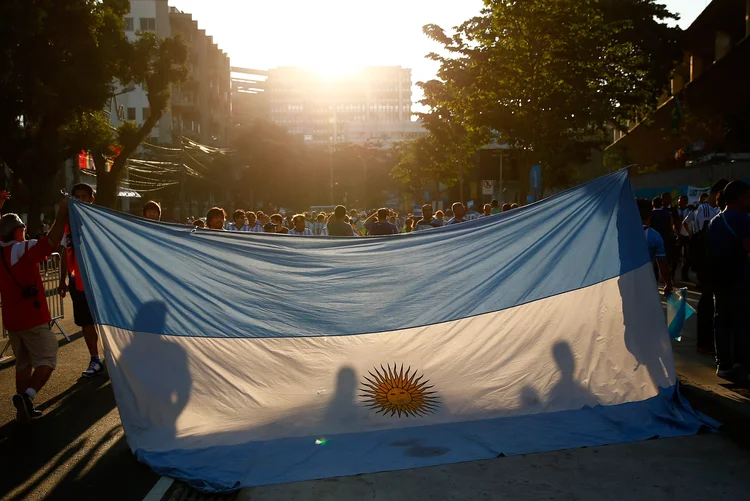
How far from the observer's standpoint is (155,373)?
613cm

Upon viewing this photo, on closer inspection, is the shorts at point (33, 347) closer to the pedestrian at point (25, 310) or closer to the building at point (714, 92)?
the pedestrian at point (25, 310)

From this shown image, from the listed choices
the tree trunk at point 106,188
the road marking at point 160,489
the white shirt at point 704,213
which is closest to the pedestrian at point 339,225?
the white shirt at point 704,213

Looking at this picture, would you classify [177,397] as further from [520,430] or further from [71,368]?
[71,368]

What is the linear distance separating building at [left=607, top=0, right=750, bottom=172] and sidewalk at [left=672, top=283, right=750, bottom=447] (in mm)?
23608

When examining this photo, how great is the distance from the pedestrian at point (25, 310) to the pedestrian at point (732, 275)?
607 centimetres

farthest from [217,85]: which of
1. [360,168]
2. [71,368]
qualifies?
[71,368]

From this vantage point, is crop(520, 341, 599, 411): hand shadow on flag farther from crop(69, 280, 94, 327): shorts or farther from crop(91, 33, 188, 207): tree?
crop(91, 33, 188, 207): tree

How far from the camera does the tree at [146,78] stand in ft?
111

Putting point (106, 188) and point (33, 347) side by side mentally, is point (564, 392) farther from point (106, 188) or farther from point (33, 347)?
point (106, 188)

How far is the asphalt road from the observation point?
538cm

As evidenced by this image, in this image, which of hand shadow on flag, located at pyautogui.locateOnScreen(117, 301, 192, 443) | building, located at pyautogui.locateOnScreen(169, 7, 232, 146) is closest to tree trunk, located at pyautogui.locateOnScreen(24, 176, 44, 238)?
hand shadow on flag, located at pyautogui.locateOnScreen(117, 301, 192, 443)

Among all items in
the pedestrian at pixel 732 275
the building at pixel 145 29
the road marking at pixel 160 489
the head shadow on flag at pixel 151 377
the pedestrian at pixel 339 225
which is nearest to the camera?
the road marking at pixel 160 489

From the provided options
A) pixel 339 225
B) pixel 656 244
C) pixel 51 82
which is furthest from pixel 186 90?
pixel 656 244

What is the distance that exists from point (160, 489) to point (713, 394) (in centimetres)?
466
